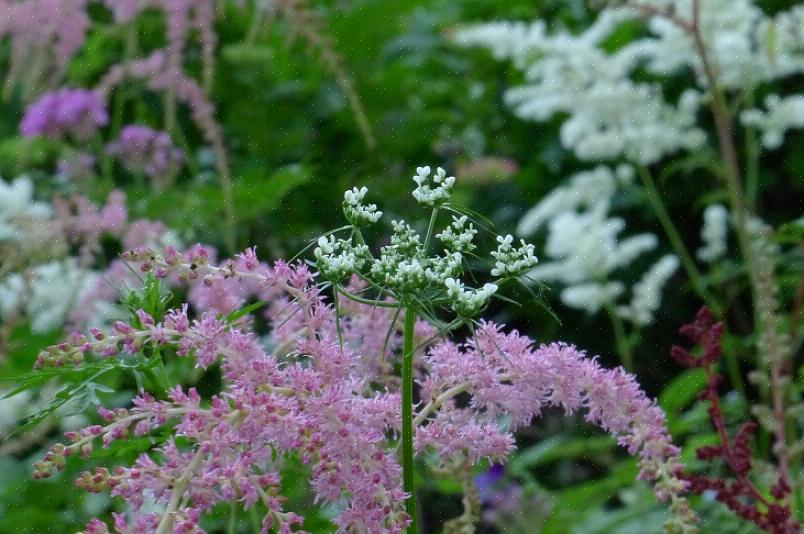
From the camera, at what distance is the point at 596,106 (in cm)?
268

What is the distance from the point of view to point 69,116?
251 centimetres

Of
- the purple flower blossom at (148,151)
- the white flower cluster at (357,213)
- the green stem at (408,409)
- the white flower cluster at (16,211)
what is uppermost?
the purple flower blossom at (148,151)

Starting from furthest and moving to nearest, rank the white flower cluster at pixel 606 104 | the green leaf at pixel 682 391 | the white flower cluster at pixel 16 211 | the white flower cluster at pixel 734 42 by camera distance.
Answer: the white flower cluster at pixel 606 104 < the white flower cluster at pixel 734 42 < the green leaf at pixel 682 391 < the white flower cluster at pixel 16 211

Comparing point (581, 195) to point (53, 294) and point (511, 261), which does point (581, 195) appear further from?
point (511, 261)

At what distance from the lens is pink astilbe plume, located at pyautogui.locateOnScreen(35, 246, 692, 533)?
70 centimetres

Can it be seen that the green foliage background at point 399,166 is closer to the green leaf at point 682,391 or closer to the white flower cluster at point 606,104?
the green leaf at point 682,391

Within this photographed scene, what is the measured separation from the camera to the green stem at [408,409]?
73 centimetres

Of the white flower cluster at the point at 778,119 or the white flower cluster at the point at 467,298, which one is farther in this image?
the white flower cluster at the point at 778,119

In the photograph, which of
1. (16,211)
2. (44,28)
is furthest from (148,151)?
(16,211)

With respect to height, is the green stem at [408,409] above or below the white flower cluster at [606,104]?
below

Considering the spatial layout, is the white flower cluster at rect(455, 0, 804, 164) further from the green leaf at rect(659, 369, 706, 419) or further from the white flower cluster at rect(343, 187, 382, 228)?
the white flower cluster at rect(343, 187, 382, 228)

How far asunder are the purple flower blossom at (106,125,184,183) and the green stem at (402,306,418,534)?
188 cm

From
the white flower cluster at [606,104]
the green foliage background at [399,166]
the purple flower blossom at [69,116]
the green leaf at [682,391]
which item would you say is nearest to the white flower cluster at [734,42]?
the white flower cluster at [606,104]

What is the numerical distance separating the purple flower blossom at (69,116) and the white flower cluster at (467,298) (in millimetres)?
1961
